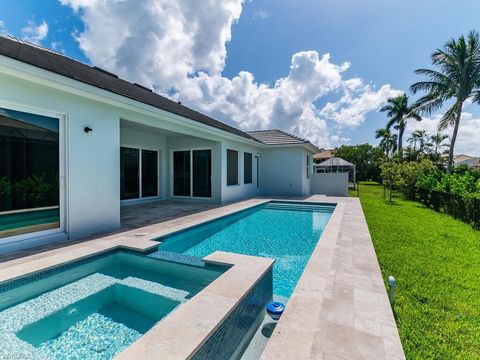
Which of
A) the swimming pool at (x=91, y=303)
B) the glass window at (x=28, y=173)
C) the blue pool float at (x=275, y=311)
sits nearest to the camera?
Answer: the swimming pool at (x=91, y=303)

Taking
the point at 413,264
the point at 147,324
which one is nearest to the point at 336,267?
the point at 413,264

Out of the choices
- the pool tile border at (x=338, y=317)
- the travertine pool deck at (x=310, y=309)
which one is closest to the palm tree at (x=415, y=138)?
the travertine pool deck at (x=310, y=309)

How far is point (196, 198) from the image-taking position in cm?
1452

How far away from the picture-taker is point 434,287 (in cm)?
443

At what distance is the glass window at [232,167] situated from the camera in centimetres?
1484

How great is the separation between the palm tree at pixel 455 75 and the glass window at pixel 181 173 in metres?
21.2

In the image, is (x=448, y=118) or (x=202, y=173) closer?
(x=202, y=173)

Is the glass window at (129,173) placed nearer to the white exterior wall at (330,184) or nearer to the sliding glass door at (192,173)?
the sliding glass door at (192,173)

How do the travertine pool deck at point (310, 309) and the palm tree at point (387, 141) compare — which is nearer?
the travertine pool deck at point (310, 309)

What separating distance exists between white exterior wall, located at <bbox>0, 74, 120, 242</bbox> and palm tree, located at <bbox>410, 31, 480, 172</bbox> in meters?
24.8

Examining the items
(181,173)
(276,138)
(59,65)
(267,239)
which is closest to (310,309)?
(267,239)

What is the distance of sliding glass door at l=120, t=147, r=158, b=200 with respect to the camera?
12.8 meters

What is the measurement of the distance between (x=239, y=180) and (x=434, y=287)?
12.1 m

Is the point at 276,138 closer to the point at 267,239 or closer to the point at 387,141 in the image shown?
the point at 267,239
